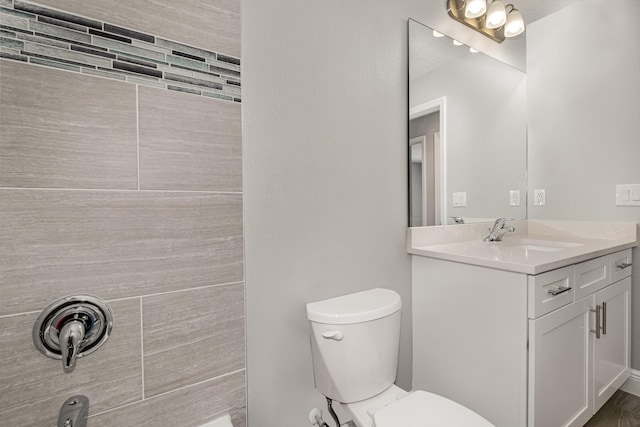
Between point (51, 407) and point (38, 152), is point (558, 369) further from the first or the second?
point (38, 152)

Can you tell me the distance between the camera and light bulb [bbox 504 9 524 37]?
1889 millimetres

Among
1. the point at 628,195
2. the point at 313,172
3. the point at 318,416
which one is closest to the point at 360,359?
the point at 318,416

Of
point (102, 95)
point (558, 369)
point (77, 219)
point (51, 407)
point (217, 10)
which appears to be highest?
point (217, 10)

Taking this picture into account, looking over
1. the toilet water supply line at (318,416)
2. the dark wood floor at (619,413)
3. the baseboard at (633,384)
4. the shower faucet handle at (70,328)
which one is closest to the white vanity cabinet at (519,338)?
the dark wood floor at (619,413)

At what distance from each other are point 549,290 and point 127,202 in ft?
4.78

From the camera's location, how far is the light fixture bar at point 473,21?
1759 millimetres

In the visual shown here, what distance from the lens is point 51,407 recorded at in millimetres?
842

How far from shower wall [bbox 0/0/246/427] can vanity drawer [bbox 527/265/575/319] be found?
1.01m

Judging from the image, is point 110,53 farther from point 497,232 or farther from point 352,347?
point 497,232

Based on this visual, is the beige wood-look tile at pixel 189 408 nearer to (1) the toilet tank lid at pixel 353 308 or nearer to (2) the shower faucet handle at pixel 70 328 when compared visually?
(2) the shower faucet handle at pixel 70 328

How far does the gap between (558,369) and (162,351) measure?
4.75 ft

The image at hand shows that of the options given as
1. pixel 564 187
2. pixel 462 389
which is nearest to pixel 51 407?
pixel 462 389

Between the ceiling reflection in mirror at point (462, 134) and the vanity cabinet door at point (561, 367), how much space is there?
642 millimetres

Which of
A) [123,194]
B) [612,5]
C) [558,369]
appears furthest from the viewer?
[612,5]
